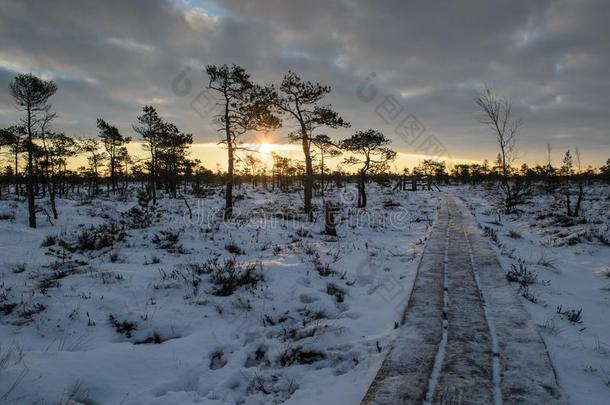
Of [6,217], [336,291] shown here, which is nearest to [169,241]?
[336,291]

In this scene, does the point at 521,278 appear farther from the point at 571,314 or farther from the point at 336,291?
the point at 336,291

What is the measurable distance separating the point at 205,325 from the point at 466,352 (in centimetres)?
357

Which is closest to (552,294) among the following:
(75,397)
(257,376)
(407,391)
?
(407,391)

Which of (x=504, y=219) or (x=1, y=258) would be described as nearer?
(x=1, y=258)

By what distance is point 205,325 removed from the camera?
16.7ft

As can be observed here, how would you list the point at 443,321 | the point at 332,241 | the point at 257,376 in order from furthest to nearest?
the point at 332,241 < the point at 443,321 < the point at 257,376

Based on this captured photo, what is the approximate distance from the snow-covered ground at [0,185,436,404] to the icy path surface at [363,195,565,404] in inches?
10.6

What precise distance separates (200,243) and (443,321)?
7248 mm

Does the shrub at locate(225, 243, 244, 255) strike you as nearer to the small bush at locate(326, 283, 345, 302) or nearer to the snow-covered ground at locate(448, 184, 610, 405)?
the small bush at locate(326, 283, 345, 302)

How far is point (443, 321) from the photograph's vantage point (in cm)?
499

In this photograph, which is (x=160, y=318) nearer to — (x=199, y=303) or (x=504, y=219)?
(x=199, y=303)

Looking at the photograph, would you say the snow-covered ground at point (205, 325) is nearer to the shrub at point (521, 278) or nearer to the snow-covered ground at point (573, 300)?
the snow-covered ground at point (573, 300)

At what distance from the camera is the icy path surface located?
329 centimetres

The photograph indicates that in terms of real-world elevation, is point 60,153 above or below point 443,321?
above
